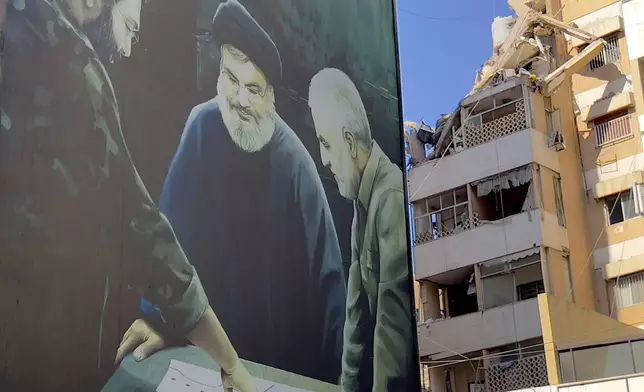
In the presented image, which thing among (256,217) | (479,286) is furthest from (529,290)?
(256,217)

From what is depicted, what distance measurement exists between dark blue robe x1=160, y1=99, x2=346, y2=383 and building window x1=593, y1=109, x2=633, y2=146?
1163 cm

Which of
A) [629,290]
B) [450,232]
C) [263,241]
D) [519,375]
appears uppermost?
[450,232]

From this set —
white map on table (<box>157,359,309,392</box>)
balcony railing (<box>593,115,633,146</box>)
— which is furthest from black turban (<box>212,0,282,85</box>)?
balcony railing (<box>593,115,633,146</box>)

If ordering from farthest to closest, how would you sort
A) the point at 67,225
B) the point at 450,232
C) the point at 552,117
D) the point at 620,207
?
the point at 552,117
the point at 450,232
the point at 620,207
the point at 67,225

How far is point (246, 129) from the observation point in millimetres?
16281

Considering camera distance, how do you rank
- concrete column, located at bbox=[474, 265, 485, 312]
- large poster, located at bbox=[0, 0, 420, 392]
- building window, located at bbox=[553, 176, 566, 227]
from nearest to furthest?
large poster, located at bbox=[0, 0, 420, 392] < concrete column, located at bbox=[474, 265, 485, 312] < building window, located at bbox=[553, 176, 566, 227]

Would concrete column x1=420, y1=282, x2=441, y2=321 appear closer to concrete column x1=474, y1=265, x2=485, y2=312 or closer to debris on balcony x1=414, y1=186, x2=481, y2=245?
debris on balcony x1=414, y1=186, x2=481, y2=245

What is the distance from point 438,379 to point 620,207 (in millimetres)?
6841

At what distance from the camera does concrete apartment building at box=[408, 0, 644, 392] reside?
23.9 meters

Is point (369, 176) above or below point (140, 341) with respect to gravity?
above

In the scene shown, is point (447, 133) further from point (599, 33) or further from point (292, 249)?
→ point (292, 249)

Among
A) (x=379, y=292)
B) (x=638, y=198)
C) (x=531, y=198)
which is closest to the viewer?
(x=379, y=292)

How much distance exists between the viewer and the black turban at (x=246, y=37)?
1631cm

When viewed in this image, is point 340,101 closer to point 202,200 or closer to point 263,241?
point 263,241
